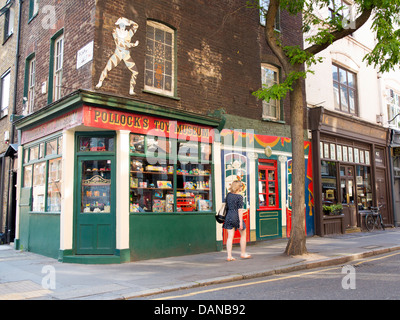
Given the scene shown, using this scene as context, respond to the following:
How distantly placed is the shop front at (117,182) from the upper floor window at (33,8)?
4.02 metres

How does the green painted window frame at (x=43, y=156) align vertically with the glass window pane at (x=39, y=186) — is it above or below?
above

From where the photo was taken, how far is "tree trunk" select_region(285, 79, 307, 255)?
9492 millimetres

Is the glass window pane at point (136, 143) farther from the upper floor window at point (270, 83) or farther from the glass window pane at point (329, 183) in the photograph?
the glass window pane at point (329, 183)

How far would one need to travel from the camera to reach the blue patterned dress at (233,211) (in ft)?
30.1

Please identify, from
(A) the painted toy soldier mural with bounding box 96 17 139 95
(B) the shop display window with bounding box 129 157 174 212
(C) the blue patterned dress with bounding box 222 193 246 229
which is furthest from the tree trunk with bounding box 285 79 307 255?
(A) the painted toy soldier mural with bounding box 96 17 139 95

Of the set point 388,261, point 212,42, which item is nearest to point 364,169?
point 388,261

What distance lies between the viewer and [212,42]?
11820 millimetres

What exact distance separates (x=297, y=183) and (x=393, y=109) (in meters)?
13.3

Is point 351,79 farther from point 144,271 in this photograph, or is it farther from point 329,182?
point 144,271

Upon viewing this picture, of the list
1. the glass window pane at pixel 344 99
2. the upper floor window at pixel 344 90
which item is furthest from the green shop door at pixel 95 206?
the glass window pane at pixel 344 99

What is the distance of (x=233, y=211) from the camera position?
9.27 metres

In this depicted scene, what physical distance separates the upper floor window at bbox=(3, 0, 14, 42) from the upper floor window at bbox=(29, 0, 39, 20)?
2.22 meters

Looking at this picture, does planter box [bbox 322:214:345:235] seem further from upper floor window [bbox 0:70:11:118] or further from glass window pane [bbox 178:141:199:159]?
upper floor window [bbox 0:70:11:118]

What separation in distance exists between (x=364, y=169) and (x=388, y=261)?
920 cm
